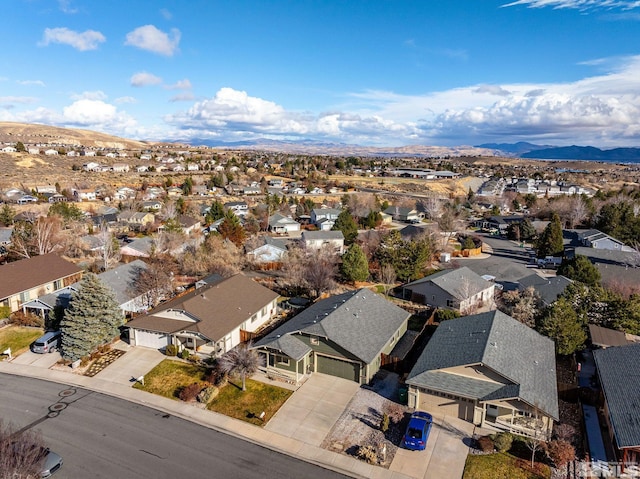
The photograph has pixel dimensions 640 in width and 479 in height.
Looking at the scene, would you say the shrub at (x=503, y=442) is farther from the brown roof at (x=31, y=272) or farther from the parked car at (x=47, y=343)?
the brown roof at (x=31, y=272)

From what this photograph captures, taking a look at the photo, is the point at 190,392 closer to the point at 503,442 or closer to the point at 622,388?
the point at 503,442

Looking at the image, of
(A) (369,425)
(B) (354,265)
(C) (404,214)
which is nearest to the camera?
(A) (369,425)

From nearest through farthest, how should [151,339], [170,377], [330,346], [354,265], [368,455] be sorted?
[368,455]
[170,377]
[330,346]
[151,339]
[354,265]

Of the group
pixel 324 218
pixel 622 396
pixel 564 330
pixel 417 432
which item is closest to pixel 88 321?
pixel 417 432

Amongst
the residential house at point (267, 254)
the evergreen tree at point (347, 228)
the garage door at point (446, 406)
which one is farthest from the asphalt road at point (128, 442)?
the evergreen tree at point (347, 228)

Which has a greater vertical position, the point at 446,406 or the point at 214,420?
the point at 446,406

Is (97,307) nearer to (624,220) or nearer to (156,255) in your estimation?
(156,255)

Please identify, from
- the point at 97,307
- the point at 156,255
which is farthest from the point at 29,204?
the point at 97,307
